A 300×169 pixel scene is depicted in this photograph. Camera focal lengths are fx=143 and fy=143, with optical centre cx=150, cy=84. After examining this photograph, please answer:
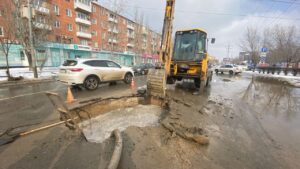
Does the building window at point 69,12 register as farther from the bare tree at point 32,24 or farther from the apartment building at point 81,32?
the bare tree at point 32,24

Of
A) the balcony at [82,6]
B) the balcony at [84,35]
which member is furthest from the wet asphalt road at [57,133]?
the balcony at [82,6]

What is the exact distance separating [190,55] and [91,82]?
20.0ft

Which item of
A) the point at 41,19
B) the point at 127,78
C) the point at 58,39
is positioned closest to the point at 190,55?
the point at 127,78

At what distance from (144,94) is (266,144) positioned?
452 cm

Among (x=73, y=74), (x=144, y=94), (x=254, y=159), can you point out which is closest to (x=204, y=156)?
(x=254, y=159)

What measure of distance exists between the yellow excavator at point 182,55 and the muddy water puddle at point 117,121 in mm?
1503

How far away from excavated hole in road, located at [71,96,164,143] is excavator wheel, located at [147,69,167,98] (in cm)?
40

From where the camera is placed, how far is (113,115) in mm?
4824

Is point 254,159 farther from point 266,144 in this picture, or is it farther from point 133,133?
point 133,133

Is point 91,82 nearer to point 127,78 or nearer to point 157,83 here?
point 127,78

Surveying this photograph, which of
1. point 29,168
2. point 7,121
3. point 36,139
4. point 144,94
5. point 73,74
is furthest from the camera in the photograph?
point 73,74

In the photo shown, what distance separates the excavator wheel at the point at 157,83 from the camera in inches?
244

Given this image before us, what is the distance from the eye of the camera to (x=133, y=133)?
138 inches

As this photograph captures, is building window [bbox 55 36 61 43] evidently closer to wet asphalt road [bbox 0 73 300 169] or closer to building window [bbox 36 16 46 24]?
building window [bbox 36 16 46 24]
